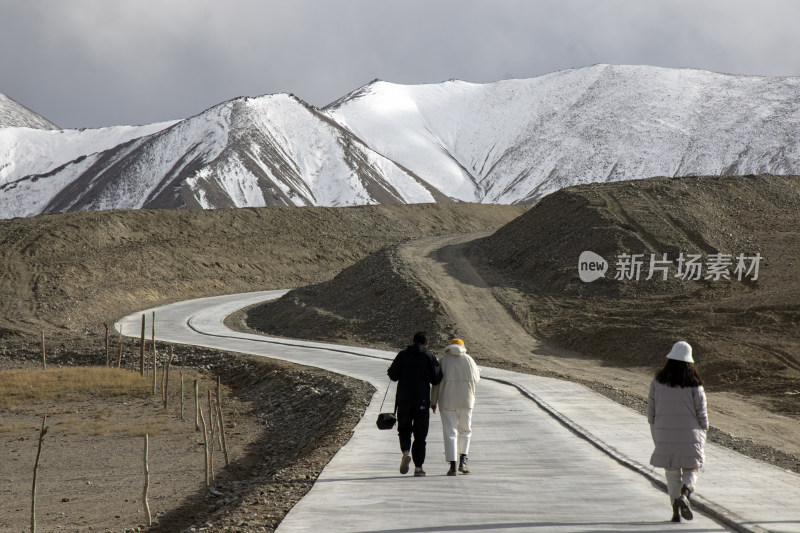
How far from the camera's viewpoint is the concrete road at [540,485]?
7.68 meters

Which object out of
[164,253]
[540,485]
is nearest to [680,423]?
[540,485]

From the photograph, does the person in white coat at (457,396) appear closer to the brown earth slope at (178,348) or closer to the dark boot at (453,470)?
the dark boot at (453,470)

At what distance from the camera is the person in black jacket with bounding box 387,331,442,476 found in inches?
404

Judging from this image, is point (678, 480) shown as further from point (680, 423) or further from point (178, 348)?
point (178, 348)

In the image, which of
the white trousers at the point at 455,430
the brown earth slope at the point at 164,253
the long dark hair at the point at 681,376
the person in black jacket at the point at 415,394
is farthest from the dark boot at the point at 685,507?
the brown earth slope at the point at 164,253

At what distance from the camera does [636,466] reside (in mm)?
10406

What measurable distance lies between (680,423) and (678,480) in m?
0.52

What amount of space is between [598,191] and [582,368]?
21.8 meters

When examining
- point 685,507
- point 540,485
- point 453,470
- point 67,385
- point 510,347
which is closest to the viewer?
point 685,507

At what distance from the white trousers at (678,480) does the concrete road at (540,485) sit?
28cm

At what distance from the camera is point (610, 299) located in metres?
37.4

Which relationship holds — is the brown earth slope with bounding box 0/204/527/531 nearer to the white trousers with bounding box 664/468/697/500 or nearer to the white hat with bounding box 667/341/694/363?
the white trousers with bounding box 664/468/697/500

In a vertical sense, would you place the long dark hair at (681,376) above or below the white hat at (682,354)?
below

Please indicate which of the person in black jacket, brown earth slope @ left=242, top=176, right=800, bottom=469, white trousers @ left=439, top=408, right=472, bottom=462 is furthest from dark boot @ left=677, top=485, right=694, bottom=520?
brown earth slope @ left=242, top=176, right=800, bottom=469
